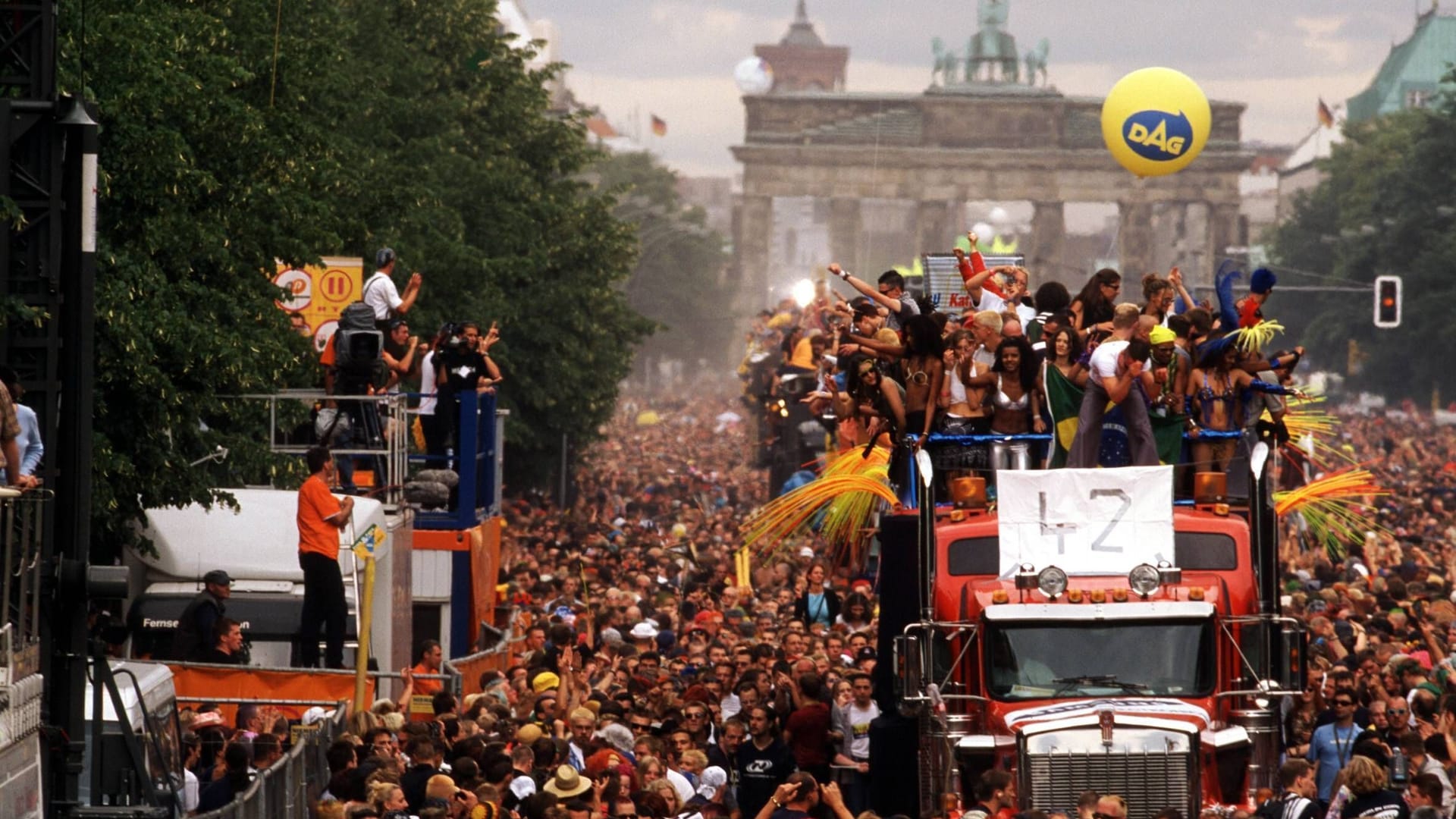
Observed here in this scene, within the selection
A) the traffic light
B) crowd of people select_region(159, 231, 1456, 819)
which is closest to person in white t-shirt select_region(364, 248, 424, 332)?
crowd of people select_region(159, 231, 1456, 819)

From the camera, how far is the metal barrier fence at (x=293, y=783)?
12.0 meters

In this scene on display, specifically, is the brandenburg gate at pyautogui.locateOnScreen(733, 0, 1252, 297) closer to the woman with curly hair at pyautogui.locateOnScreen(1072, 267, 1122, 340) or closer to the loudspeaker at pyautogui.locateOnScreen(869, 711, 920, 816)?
the woman with curly hair at pyautogui.locateOnScreen(1072, 267, 1122, 340)

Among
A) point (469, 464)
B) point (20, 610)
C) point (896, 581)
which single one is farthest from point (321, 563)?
point (20, 610)

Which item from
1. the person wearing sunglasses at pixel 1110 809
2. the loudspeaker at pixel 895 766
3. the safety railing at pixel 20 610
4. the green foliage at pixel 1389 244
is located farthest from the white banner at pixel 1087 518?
the green foliage at pixel 1389 244

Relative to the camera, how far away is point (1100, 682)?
1418 cm

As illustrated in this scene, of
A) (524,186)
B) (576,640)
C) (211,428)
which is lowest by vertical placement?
(576,640)

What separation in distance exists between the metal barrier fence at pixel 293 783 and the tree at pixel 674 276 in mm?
107164

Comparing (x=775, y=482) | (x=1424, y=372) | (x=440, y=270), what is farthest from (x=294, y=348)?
(x=1424, y=372)

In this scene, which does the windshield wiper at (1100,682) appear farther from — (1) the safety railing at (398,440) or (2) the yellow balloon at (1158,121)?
(2) the yellow balloon at (1158,121)

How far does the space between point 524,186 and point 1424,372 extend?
151 ft

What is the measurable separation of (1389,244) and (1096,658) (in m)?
69.1

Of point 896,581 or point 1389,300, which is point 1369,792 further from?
point 1389,300

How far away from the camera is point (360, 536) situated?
672 inches

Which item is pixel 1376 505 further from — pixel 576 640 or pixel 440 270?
pixel 576 640
